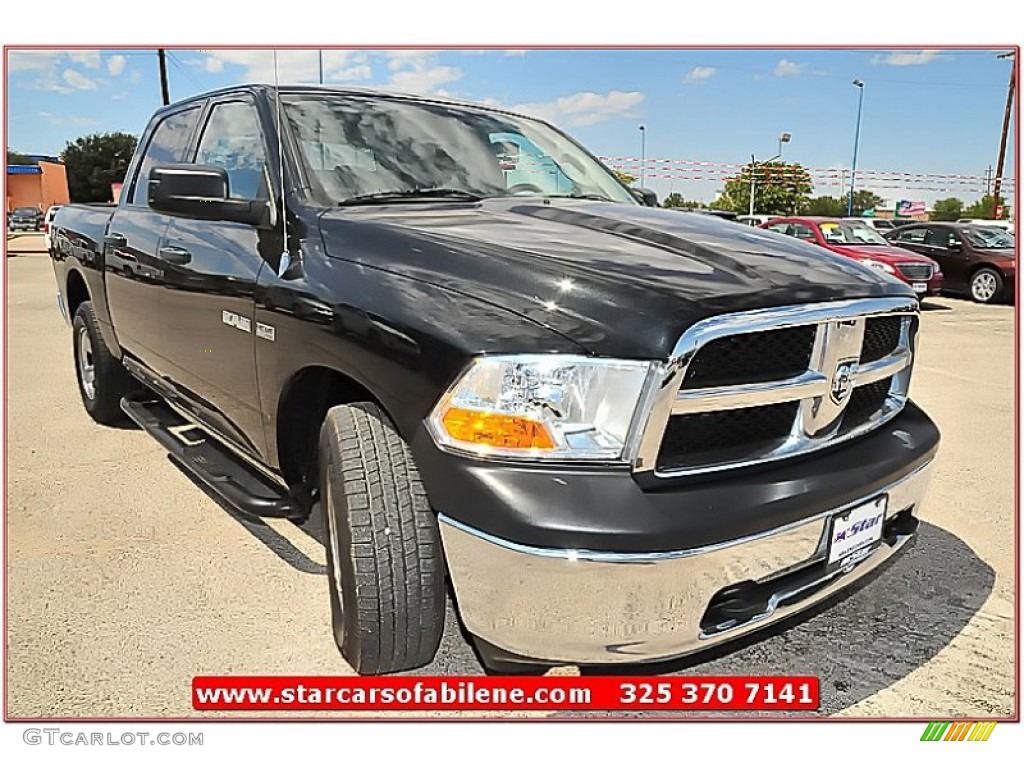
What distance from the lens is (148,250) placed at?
3.70 metres

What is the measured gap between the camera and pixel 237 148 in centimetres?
324

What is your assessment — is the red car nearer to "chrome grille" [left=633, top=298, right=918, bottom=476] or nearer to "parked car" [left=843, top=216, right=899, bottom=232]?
"parked car" [left=843, top=216, right=899, bottom=232]

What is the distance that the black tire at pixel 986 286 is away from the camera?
1291 cm

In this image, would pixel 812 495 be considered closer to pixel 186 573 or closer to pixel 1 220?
pixel 186 573

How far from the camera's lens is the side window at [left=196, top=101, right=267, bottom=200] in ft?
9.87

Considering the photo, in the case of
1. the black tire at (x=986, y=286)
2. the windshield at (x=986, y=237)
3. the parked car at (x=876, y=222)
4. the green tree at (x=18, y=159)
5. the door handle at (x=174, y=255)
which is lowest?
the black tire at (x=986, y=286)

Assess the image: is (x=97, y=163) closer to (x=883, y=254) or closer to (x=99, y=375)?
(x=99, y=375)

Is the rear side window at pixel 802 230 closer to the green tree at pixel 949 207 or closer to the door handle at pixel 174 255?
→ the green tree at pixel 949 207

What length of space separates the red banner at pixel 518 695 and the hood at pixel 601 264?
1.03 metres

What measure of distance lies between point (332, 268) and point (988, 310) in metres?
12.2

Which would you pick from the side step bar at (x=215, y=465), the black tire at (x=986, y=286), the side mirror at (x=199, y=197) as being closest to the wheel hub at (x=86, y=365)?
the side step bar at (x=215, y=465)

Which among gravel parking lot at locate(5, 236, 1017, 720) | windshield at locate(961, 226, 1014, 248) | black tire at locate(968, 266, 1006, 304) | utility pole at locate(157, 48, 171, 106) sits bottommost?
black tire at locate(968, 266, 1006, 304)

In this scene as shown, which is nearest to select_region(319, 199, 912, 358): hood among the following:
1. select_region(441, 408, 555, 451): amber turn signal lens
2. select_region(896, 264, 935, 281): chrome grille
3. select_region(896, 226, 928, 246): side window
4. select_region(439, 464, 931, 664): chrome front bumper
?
select_region(441, 408, 555, 451): amber turn signal lens

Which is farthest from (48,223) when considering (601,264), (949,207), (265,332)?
(949,207)
